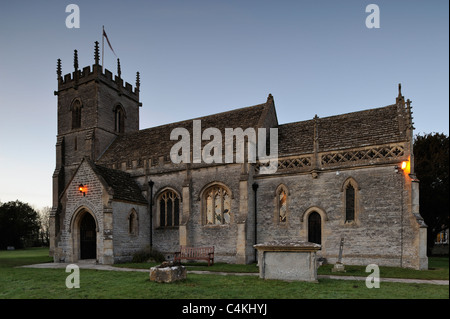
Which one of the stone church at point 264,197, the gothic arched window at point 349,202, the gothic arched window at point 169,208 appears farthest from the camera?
the gothic arched window at point 169,208

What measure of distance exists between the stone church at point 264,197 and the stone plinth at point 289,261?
24.7 ft

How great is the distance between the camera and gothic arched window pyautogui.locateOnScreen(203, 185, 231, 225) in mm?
21719

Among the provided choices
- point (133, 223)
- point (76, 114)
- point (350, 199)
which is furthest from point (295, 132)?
point (76, 114)

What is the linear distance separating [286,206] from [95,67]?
69.4 feet

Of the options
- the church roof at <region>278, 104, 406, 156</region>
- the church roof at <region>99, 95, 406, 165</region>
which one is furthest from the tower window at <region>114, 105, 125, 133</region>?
the church roof at <region>278, 104, 406, 156</region>

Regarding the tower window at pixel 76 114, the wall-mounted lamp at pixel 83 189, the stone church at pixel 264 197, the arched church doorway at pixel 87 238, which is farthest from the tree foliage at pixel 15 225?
the wall-mounted lamp at pixel 83 189

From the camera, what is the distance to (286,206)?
20094 millimetres

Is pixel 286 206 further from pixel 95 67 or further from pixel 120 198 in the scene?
pixel 95 67

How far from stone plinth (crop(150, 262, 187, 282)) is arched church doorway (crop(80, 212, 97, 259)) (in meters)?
12.4

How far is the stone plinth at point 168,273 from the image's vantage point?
11.6 m

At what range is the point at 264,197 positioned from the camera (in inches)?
823

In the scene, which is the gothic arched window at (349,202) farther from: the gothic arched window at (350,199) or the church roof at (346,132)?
the church roof at (346,132)

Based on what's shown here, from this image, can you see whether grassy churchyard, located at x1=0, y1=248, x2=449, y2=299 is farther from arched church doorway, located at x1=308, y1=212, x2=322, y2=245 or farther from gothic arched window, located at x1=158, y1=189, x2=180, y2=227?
gothic arched window, located at x1=158, y1=189, x2=180, y2=227
